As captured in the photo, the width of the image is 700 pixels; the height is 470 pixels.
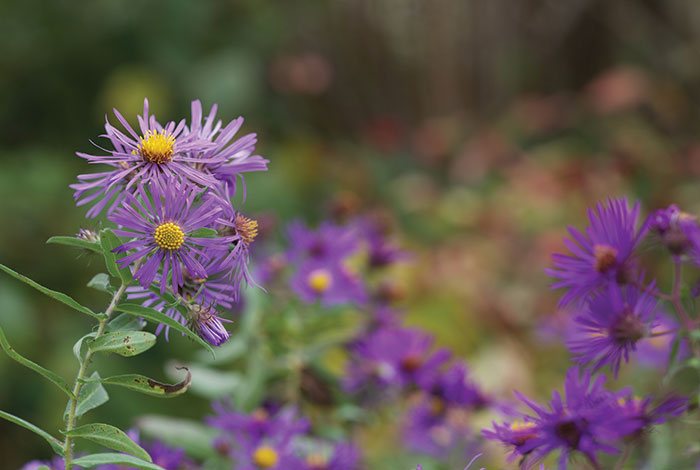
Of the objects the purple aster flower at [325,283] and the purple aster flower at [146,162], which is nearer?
the purple aster flower at [146,162]

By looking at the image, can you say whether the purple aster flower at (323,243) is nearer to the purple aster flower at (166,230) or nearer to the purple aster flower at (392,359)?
the purple aster flower at (392,359)

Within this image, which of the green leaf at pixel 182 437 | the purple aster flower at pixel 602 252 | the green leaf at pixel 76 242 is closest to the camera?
the green leaf at pixel 76 242

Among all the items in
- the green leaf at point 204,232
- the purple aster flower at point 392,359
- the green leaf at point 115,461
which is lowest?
the green leaf at point 115,461

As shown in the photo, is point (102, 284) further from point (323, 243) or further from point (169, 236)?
point (323, 243)

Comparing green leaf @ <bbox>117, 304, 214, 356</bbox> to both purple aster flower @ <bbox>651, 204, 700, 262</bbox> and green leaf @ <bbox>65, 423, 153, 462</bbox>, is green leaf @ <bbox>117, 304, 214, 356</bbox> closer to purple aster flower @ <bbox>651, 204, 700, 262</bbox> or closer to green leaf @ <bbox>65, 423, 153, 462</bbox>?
green leaf @ <bbox>65, 423, 153, 462</bbox>

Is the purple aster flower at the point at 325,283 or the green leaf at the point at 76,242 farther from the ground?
the purple aster flower at the point at 325,283

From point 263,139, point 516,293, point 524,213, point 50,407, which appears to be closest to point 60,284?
point 50,407

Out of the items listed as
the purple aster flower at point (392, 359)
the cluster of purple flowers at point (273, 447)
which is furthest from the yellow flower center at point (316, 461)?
the purple aster flower at point (392, 359)

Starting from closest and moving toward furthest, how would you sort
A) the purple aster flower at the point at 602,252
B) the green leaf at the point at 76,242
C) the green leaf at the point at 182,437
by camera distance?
the green leaf at the point at 76,242
the purple aster flower at the point at 602,252
the green leaf at the point at 182,437
